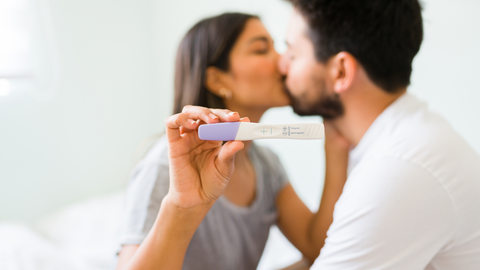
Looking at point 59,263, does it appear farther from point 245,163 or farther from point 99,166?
point 99,166

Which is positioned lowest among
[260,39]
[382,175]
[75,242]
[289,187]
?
[75,242]

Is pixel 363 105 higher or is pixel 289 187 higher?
pixel 363 105

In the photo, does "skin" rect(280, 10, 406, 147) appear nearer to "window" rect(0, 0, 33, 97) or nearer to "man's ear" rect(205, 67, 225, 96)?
"man's ear" rect(205, 67, 225, 96)

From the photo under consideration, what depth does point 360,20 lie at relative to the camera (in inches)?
32.6

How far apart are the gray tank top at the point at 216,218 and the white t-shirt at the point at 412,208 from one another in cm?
27

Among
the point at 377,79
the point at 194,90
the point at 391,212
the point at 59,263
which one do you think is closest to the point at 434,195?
the point at 391,212

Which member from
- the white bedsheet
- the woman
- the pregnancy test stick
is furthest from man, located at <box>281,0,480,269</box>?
the white bedsheet

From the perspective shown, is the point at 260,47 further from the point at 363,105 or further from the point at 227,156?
the point at 227,156

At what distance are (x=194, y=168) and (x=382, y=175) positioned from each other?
0.37 m

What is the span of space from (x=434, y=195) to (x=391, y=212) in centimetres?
10

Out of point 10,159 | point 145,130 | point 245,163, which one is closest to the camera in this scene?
point 245,163

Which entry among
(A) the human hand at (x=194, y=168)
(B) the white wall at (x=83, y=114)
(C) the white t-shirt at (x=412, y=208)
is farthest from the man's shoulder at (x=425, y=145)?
(B) the white wall at (x=83, y=114)

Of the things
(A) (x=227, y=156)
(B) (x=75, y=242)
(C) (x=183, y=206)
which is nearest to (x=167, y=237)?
(C) (x=183, y=206)

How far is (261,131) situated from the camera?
505 mm
